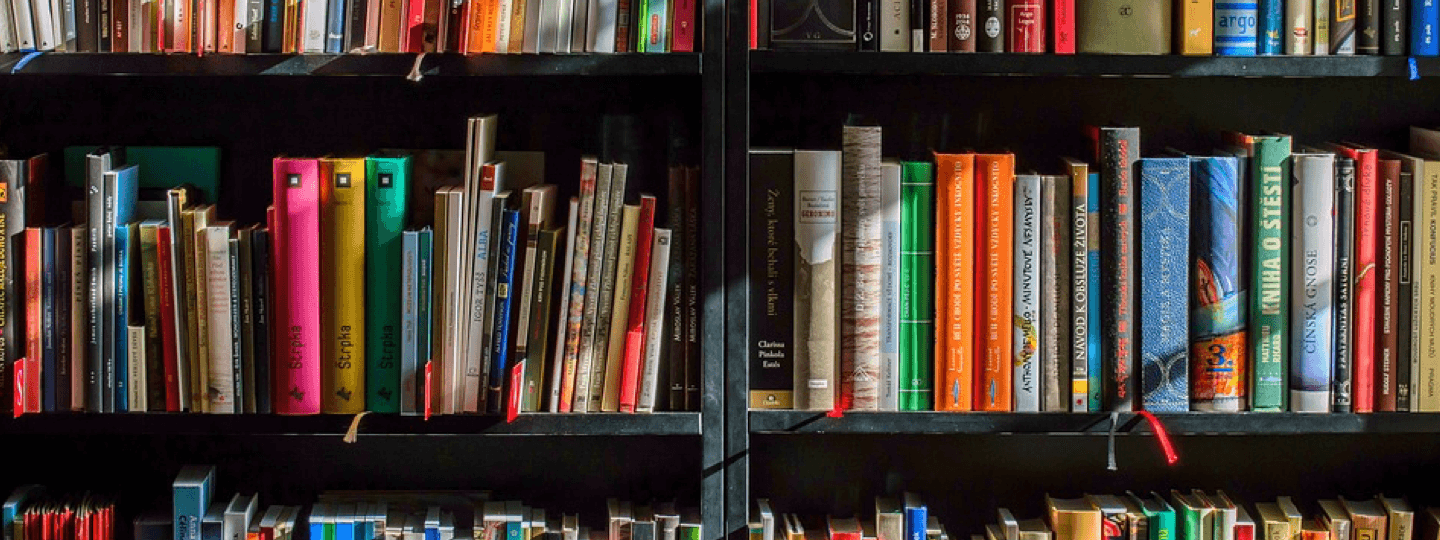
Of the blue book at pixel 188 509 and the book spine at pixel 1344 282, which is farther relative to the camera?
the blue book at pixel 188 509

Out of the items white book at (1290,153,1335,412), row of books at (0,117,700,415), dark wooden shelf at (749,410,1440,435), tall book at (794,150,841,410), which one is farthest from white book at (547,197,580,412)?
white book at (1290,153,1335,412)

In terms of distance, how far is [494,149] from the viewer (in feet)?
6.19

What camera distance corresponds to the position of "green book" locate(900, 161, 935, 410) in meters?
1.72

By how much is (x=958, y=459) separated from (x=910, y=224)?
463 mm

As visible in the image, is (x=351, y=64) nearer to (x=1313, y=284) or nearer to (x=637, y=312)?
(x=637, y=312)

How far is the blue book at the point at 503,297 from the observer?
1.69 m

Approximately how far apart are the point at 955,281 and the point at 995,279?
1.8 inches

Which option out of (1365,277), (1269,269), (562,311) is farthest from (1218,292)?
(562,311)

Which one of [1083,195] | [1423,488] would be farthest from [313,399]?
[1423,488]

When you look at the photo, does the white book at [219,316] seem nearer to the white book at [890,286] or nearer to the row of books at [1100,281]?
the row of books at [1100,281]

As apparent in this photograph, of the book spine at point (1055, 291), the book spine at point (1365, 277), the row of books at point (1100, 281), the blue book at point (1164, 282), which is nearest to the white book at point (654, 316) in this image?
the row of books at point (1100, 281)

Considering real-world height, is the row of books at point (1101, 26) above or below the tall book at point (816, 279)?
above

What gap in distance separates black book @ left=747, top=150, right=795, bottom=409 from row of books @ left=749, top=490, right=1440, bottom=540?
0.20m

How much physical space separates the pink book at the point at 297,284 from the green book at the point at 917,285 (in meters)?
0.67
